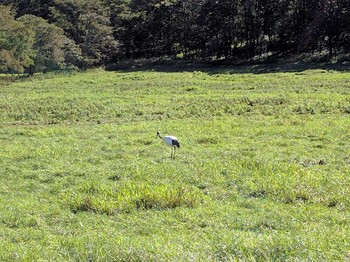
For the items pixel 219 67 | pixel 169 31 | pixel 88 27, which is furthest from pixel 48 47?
pixel 219 67

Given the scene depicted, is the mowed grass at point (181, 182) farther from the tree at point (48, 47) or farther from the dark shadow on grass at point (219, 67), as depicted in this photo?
the tree at point (48, 47)

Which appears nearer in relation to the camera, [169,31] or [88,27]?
[88,27]

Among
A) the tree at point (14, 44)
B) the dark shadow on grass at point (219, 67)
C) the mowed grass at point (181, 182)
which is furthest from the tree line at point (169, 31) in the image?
the mowed grass at point (181, 182)

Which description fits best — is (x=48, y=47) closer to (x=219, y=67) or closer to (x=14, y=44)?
(x=14, y=44)

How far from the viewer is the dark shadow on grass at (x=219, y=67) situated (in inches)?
1469

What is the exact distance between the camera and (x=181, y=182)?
31.6 ft

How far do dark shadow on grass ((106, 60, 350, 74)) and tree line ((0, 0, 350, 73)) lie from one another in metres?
3.22

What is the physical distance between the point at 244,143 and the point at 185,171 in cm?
394

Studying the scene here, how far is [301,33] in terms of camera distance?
4738 centimetres

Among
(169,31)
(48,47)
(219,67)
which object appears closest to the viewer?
(219,67)

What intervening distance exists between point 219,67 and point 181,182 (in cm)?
3766

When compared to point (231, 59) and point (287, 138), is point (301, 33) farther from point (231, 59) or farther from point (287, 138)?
point (287, 138)

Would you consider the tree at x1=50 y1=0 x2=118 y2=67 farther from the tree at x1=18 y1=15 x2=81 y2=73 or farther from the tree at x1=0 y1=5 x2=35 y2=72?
the tree at x1=0 y1=5 x2=35 y2=72

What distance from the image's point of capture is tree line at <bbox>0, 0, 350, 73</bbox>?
43781mm
